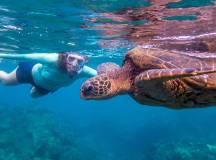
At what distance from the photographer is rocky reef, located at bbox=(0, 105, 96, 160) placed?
16359mm

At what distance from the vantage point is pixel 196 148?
1733 centimetres

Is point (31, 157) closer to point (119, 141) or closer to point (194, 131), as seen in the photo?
point (119, 141)

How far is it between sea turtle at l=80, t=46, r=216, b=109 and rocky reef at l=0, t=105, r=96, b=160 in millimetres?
11774

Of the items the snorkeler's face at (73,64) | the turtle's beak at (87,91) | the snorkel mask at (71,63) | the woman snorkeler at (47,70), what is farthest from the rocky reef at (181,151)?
the turtle's beak at (87,91)

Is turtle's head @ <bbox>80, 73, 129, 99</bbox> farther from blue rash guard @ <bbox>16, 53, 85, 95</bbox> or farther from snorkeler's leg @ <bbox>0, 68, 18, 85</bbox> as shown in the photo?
snorkeler's leg @ <bbox>0, 68, 18, 85</bbox>

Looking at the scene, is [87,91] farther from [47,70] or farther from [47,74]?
[47,70]

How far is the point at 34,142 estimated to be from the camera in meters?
17.7

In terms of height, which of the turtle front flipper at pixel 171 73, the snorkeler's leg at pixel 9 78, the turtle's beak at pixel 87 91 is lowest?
the snorkeler's leg at pixel 9 78

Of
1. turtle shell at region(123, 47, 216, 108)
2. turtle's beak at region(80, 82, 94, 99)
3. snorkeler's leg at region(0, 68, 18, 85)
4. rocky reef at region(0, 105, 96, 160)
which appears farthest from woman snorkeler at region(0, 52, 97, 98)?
rocky reef at region(0, 105, 96, 160)

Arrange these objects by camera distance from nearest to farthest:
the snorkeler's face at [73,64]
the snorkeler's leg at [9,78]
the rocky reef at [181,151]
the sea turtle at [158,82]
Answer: the sea turtle at [158,82] → the snorkeler's face at [73,64] → the snorkeler's leg at [9,78] → the rocky reef at [181,151]

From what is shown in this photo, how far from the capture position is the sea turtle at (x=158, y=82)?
15.1ft

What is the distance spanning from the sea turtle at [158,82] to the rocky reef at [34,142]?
1177 cm

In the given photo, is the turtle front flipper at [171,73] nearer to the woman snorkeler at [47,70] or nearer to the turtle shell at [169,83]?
the turtle shell at [169,83]

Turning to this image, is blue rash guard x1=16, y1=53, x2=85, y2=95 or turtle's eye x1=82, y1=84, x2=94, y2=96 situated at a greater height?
turtle's eye x1=82, y1=84, x2=94, y2=96
